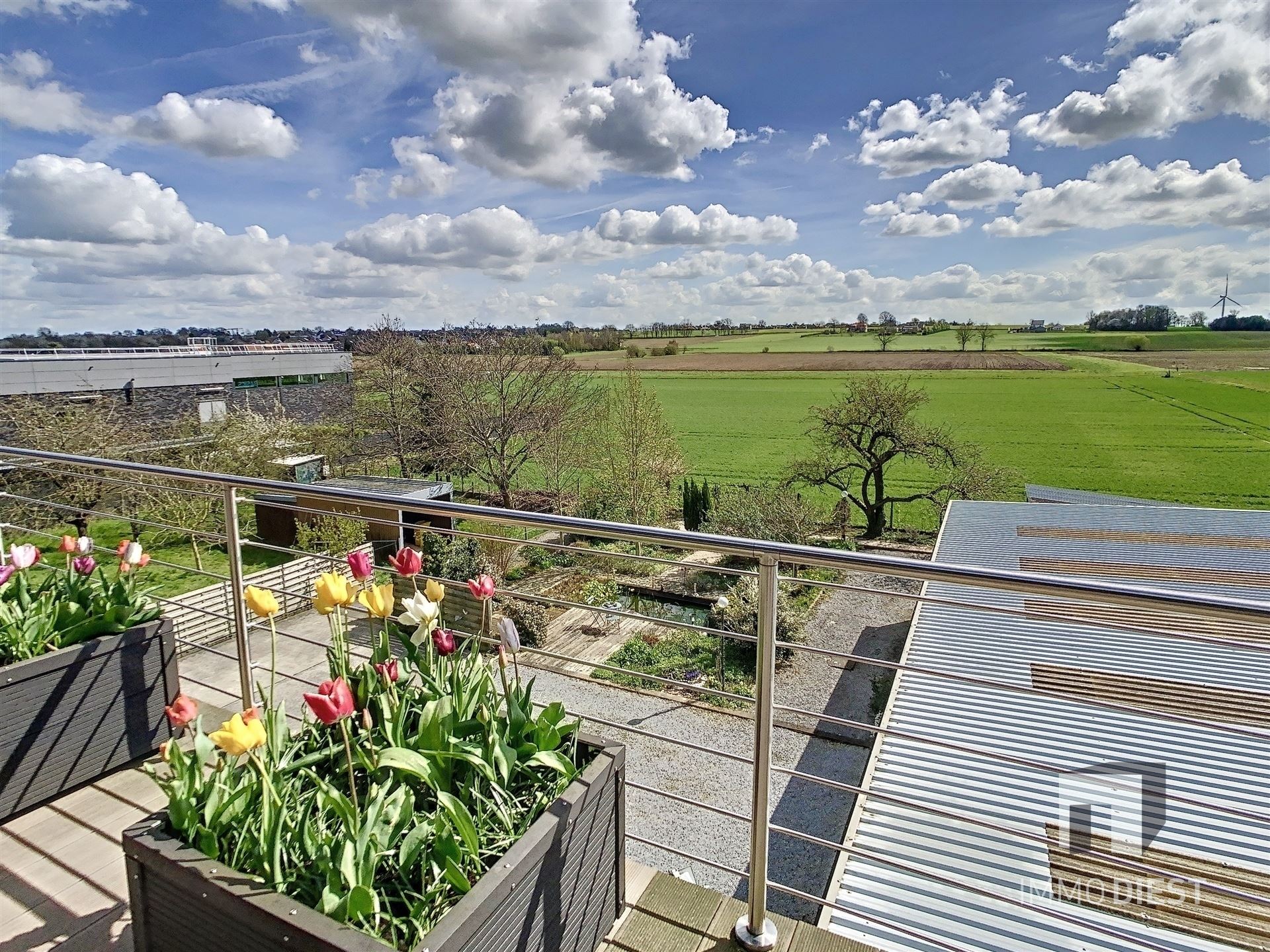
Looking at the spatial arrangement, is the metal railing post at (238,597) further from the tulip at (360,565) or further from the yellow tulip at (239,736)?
the yellow tulip at (239,736)

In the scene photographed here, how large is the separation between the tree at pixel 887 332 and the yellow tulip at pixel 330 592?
42212mm

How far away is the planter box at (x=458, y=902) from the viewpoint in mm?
1028

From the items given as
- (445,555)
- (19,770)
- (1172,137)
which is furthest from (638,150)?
(1172,137)

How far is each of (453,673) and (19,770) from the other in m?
1.51

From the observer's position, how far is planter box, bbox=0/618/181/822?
1936 mm

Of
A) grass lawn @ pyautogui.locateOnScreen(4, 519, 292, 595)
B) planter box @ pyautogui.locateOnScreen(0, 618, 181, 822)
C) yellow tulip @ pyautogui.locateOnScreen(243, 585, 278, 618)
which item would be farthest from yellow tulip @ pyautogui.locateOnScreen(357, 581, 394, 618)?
grass lawn @ pyautogui.locateOnScreen(4, 519, 292, 595)

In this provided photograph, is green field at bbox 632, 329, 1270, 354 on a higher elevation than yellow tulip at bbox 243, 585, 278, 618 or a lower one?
higher

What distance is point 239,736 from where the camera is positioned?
1091mm

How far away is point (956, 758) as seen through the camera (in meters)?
4.95

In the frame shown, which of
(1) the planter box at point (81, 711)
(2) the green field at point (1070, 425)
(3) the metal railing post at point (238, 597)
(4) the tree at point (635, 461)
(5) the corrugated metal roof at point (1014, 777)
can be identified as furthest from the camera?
(2) the green field at point (1070, 425)

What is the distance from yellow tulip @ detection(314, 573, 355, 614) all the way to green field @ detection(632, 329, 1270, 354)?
111 ft

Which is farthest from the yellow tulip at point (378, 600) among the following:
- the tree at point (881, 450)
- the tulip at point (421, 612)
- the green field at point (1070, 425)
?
the green field at point (1070, 425)

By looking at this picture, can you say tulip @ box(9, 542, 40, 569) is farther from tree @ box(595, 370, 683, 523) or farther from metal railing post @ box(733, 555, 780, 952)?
tree @ box(595, 370, 683, 523)

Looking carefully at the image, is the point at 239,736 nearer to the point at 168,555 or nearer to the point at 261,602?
the point at 261,602
